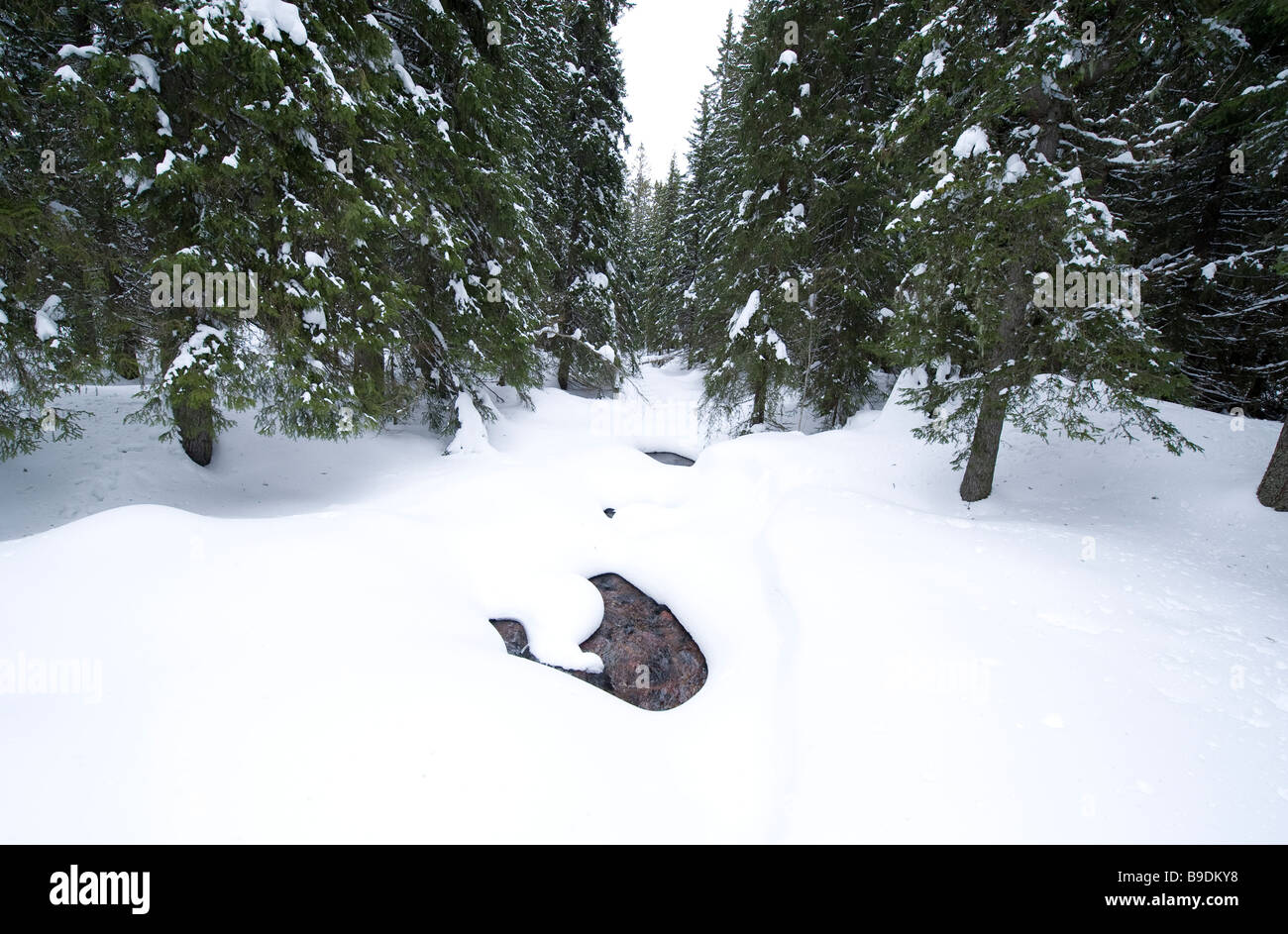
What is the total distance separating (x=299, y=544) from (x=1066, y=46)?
1042 centimetres

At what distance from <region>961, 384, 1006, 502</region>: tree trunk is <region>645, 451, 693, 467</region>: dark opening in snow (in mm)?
6914

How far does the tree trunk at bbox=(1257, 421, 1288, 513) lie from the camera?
6.12m

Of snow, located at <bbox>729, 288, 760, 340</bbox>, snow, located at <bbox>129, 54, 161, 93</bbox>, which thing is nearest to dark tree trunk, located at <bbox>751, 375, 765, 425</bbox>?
snow, located at <bbox>729, 288, 760, 340</bbox>

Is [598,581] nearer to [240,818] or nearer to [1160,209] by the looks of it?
[240,818]

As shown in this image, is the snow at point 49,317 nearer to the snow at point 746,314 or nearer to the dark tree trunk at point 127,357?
the dark tree trunk at point 127,357

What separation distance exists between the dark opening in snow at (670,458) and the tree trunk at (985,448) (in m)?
6.91

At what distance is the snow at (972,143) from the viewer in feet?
21.3

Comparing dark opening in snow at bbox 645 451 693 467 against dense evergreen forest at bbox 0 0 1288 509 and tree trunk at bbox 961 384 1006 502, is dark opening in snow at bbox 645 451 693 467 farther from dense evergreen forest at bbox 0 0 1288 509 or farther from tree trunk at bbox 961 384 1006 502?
tree trunk at bbox 961 384 1006 502

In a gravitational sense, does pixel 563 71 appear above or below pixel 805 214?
above

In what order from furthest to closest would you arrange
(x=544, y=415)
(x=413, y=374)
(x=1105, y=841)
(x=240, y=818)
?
(x=544, y=415) → (x=413, y=374) → (x=1105, y=841) → (x=240, y=818)

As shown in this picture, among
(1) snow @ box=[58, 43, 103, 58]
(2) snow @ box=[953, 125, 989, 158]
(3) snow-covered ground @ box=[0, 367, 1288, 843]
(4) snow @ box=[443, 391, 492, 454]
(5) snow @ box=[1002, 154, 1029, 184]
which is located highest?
(1) snow @ box=[58, 43, 103, 58]

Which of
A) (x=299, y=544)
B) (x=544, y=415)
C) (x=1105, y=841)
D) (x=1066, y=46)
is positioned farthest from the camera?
(x=544, y=415)

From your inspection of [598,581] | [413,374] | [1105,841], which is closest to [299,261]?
[413,374]
